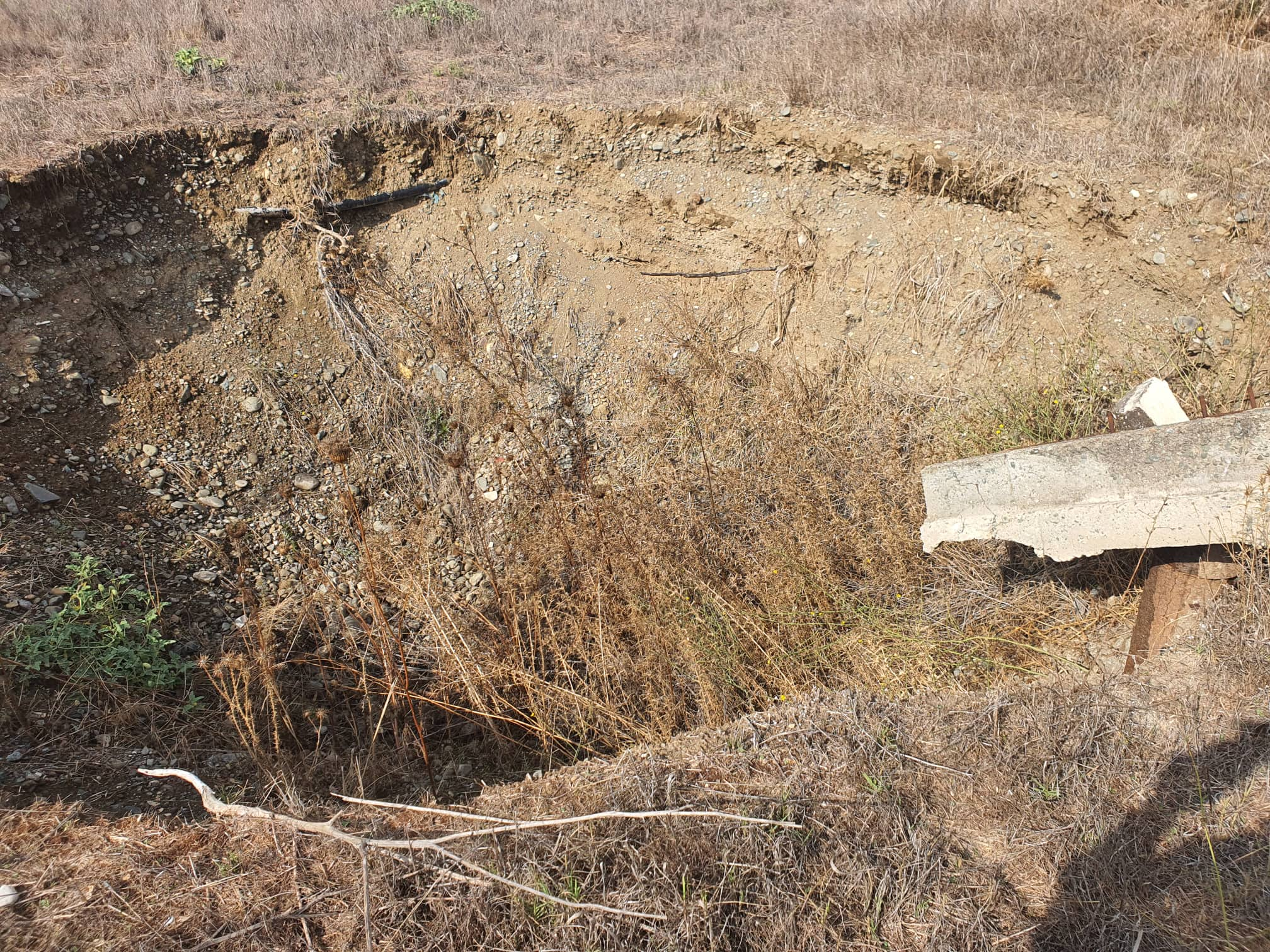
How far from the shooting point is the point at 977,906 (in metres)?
2.23

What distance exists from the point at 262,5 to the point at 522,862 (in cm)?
906

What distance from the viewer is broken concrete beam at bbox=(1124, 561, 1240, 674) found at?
307 cm

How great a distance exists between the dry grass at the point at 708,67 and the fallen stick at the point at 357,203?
59 cm

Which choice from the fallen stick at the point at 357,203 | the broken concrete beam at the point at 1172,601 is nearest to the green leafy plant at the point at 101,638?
the fallen stick at the point at 357,203

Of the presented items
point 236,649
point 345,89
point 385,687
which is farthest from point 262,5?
point 385,687

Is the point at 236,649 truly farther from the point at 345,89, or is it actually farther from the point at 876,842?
the point at 345,89

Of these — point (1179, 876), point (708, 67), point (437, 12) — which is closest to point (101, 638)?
point (1179, 876)

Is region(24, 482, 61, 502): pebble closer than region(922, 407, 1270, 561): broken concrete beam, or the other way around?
region(922, 407, 1270, 561): broken concrete beam

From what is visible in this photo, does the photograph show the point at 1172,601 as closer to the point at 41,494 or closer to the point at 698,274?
the point at 698,274

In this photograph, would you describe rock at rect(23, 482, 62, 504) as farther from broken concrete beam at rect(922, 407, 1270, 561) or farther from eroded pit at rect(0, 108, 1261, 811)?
broken concrete beam at rect(922, 407, 1270, 561)

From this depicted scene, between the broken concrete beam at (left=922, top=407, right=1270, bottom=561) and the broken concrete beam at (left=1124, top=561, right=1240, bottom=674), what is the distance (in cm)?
18

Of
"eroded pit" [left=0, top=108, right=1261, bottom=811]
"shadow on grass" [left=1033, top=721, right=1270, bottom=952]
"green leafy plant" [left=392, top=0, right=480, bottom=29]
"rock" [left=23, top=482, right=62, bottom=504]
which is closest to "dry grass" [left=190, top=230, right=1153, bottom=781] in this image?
"eroded pit" [left=0, top=108, right=1261, bottom=811]

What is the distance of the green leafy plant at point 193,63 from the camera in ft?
21.2

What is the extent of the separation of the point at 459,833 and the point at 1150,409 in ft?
11.8
